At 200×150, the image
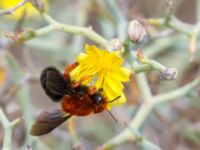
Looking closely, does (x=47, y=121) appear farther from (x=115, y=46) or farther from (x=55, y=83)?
(x=115, y=46)

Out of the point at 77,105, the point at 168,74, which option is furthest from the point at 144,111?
the point at 168,74

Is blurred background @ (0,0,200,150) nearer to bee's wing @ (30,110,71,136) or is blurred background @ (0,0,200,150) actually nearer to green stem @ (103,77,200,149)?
green stem @ (103,77,200,149)

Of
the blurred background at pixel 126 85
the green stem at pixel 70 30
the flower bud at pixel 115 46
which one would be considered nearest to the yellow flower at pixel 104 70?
the flower bud at pixel 115 46

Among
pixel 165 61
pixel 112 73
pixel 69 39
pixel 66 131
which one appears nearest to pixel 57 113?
pixel 112 73

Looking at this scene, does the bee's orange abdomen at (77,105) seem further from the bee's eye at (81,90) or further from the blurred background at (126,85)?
the blurred background at (126,85)

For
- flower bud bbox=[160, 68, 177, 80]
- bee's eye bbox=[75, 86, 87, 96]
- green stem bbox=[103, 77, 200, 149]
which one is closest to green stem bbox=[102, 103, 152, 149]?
green stem bbox=[103, 77, 200, 149]

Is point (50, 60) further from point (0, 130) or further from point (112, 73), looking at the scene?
point (112, 73)
